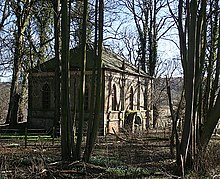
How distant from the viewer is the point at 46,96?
37.4 m

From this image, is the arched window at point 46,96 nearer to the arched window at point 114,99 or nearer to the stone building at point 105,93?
the stone building at point 105,93

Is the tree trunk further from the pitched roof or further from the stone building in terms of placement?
the stone building

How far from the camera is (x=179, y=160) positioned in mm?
13625

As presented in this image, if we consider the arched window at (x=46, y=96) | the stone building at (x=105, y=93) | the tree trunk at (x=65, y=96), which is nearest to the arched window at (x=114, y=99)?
the stone building at (x=105, y=93)

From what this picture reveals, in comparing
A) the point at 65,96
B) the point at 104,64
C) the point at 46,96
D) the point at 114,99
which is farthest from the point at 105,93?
the point at 65,96

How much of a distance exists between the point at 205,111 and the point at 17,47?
43.0 feet

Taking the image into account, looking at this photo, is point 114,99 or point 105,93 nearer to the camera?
point 105,93

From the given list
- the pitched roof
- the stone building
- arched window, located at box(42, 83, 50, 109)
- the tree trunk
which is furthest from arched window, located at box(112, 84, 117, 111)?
the tree trunk

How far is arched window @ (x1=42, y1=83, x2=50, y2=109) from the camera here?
37125 millimetres

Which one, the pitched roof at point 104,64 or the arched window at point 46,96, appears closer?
the pitched roof at point 104,64

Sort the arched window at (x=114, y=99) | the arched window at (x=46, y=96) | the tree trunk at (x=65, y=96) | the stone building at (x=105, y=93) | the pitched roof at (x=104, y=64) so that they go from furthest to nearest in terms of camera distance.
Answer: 1. the arched window at (x=46, y=96)
2. the arched window at (x=114, y=99)
3. the stone building at (x=105, y=93)
4. the pitched roof at (x=104, y=64)
5. the tree trunk at (x=65, y=96)

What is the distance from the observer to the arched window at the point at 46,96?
122 feet

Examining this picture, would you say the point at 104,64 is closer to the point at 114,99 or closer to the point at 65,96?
the point at 114,99

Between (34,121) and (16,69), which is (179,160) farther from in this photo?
(34,121)
